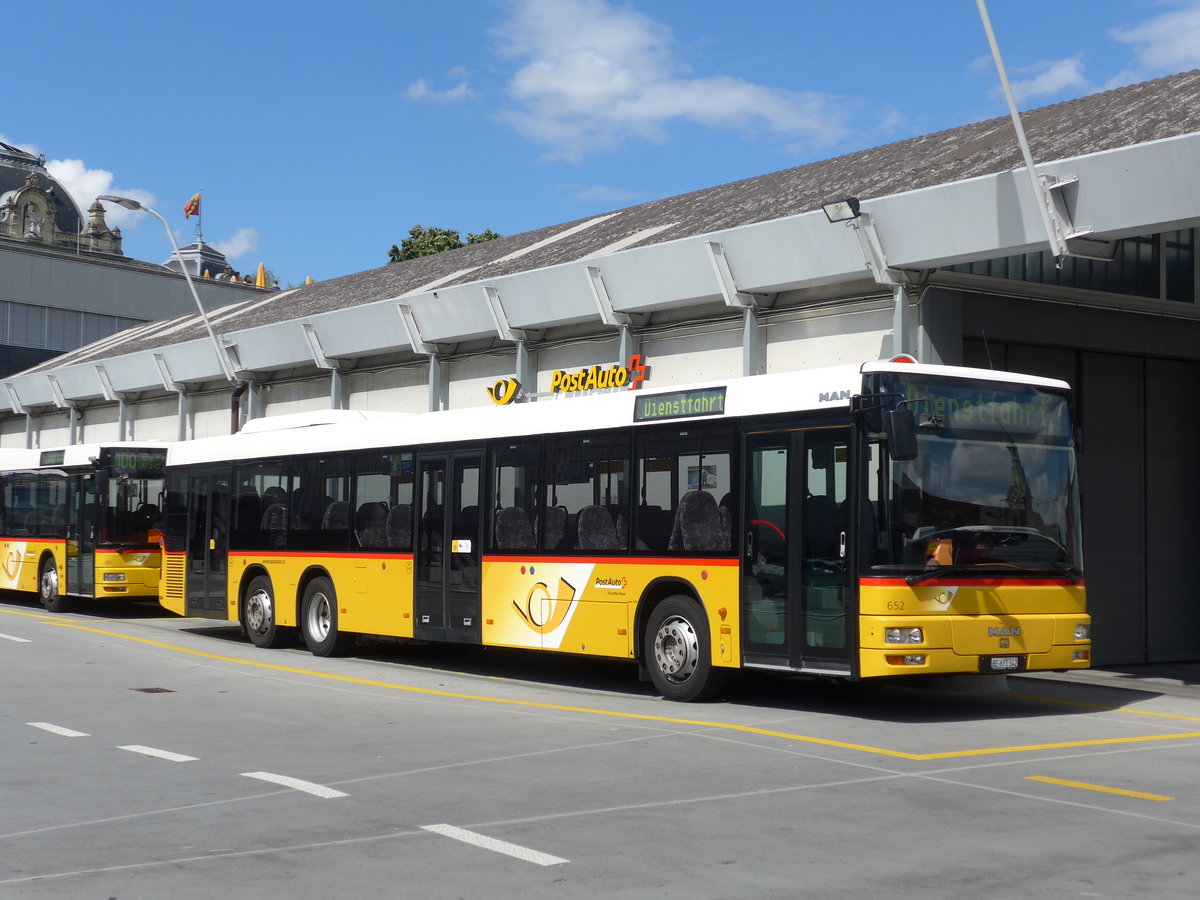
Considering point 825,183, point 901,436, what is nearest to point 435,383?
point 825,183

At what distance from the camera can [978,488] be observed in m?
12.8

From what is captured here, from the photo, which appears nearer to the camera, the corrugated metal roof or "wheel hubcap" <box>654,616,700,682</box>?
"wheel hubcap" <box>654,616,700,682</box>

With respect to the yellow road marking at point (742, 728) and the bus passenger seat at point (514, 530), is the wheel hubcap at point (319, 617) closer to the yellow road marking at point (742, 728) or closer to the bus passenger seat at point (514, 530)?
the yellow road marking at point (742, 728)

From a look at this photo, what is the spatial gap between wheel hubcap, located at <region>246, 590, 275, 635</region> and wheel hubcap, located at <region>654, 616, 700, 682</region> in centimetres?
817

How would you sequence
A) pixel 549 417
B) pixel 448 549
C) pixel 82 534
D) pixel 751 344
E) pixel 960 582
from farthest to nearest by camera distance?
pixel 82 534 → pixel 751 344 → pixel 448 549 → pixel 549 417 → pixel 960 582

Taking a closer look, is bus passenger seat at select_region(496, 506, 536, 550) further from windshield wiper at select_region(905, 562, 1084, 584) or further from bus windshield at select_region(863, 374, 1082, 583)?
windshield wiper at select_region(905, 562, 1084, 584)

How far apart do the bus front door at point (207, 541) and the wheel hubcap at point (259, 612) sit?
0.72 m

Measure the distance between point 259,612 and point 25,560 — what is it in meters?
10.9

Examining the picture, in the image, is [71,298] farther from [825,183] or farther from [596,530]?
[596,530]

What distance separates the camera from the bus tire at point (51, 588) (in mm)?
28156

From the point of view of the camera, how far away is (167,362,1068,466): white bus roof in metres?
13.0

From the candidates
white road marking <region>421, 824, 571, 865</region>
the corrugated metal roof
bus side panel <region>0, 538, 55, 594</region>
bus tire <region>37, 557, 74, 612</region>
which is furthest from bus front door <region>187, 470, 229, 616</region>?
white road marking <region>421, 824, 571, 865</region>

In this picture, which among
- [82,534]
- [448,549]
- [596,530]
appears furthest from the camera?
[82,534]

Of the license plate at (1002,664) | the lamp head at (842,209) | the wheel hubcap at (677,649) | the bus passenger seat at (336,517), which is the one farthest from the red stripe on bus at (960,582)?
the bus passenger seat at (336,517)
